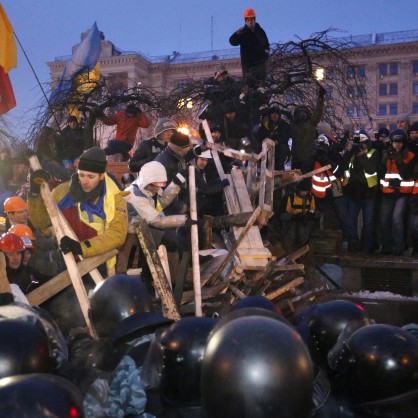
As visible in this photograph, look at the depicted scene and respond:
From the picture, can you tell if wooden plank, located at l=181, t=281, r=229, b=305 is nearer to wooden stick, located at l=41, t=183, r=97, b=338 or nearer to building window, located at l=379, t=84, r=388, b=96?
wooden stick, located at l=41, t=183, r=97, b=338

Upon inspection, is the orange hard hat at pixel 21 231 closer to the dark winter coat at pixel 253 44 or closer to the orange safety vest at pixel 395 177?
the orange safety vest at pixel 395 177

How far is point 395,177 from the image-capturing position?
10102 mm

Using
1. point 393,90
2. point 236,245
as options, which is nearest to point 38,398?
point 236,245

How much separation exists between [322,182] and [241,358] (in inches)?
285

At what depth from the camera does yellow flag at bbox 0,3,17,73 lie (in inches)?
365

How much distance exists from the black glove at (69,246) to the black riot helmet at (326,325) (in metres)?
2.47

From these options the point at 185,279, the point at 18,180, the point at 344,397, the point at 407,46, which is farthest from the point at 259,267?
the point at 407,46

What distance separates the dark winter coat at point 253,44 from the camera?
12227mm

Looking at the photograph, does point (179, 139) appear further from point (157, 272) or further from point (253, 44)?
point (253, 44)

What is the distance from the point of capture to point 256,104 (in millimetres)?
11742

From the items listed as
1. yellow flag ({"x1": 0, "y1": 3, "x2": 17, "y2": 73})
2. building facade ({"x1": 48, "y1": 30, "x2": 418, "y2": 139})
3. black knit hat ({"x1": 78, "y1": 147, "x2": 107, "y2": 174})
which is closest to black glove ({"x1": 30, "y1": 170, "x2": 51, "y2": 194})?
black knit hat ({"x1": 78, "y1": 147, "x2": 107, "y2": 174})

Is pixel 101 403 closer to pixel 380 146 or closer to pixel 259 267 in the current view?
pixel 259 267

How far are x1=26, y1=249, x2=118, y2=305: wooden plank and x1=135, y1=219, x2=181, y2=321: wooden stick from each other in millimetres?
555

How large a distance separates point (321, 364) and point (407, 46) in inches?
2641
